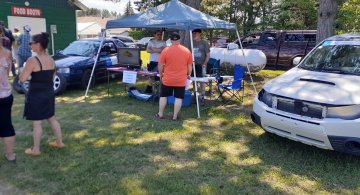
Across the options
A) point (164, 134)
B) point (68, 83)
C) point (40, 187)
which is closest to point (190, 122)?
point (164, 134)

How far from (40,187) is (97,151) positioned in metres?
1.22

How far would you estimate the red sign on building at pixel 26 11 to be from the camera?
68.3 feet

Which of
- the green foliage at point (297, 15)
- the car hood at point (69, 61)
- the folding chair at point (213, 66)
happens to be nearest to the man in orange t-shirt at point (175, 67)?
the folding chair at point (213, 66)

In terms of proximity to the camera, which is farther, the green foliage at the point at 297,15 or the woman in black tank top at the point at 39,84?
the green foliage at the point at 297,15

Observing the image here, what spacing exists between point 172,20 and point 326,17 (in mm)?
3912

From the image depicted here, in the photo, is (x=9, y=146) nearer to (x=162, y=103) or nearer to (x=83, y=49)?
(x=162, y=103)

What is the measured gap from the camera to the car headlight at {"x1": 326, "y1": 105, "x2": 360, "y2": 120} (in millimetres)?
4250

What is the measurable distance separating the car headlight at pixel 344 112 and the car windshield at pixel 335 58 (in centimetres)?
111

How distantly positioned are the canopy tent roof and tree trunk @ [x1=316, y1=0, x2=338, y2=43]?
7.21 feet

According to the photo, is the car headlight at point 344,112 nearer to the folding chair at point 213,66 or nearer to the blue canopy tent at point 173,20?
the blue canopy tent at point 173,20

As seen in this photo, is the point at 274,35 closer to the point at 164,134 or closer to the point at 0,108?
the point at 164,134

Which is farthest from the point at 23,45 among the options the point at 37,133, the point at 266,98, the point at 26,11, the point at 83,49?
the point at 26,11

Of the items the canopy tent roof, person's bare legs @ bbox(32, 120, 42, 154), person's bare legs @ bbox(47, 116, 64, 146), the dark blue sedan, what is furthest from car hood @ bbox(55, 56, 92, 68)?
person's bare legs @ bbox(32, 120, 42, 154)

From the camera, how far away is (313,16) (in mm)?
25703
